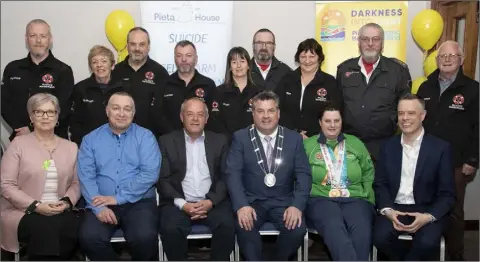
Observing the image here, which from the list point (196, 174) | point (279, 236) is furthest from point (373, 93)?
point (196, 174)

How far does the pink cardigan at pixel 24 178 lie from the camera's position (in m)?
3.48

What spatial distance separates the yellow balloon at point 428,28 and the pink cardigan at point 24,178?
3412 millimetres

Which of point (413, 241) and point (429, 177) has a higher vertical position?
point (429, 177)

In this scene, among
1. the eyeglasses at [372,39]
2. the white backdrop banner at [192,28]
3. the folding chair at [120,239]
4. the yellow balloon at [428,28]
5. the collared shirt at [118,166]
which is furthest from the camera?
the white backdrop banner at [192,28]

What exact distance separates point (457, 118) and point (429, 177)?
73 cm

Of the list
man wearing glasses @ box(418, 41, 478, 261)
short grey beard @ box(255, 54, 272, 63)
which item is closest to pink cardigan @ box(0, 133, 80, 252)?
short grey beard @ box(255, 54, 272, 63)

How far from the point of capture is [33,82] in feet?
14.2

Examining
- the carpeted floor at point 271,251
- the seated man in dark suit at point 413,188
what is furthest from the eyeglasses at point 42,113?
the seated man in dark suit at point 413,188

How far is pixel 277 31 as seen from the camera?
18.3 feet

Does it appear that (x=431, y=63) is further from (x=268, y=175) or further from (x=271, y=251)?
(x=271, y=251)

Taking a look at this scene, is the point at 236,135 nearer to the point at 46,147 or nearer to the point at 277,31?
the point at 46,147

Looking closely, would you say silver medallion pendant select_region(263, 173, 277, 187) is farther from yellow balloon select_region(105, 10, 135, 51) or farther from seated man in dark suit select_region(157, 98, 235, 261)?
yellow balloon select_region(105, 10, 135, 51)

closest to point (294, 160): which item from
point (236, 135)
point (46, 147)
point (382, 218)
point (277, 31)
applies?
point (236, 135)

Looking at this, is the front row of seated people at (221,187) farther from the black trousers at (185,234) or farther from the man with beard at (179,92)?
the man with beard at (179,92)
